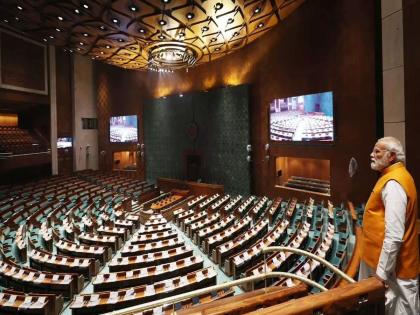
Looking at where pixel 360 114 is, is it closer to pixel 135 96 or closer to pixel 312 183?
pixel 312 183

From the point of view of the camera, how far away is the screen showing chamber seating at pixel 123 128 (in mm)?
17281

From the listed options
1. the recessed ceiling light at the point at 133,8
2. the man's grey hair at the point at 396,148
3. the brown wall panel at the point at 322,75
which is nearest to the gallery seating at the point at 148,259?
the man's grey hair at the point at 396,148

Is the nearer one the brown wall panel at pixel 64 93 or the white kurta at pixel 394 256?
the white kurta at pixel 394 256

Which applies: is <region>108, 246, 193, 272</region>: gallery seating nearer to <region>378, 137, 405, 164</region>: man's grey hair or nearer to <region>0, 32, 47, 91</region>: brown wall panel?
<region>378, 137, 405, 164</region>: man's grey hair

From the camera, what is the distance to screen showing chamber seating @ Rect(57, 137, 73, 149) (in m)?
16.5

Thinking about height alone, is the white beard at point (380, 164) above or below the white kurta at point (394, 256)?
above

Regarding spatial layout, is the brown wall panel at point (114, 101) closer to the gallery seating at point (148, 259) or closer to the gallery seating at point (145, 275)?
the gallery seating at point (148, 259)

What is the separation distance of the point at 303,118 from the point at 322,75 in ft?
5.67

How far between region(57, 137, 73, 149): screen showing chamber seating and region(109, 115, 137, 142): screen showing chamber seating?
2.62 meters

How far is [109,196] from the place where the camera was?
11680 mm

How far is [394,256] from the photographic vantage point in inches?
65.2

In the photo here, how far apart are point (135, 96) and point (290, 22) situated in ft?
35.6

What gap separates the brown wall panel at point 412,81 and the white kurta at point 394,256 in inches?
192

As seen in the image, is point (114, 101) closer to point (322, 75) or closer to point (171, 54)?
point (171, 54)
